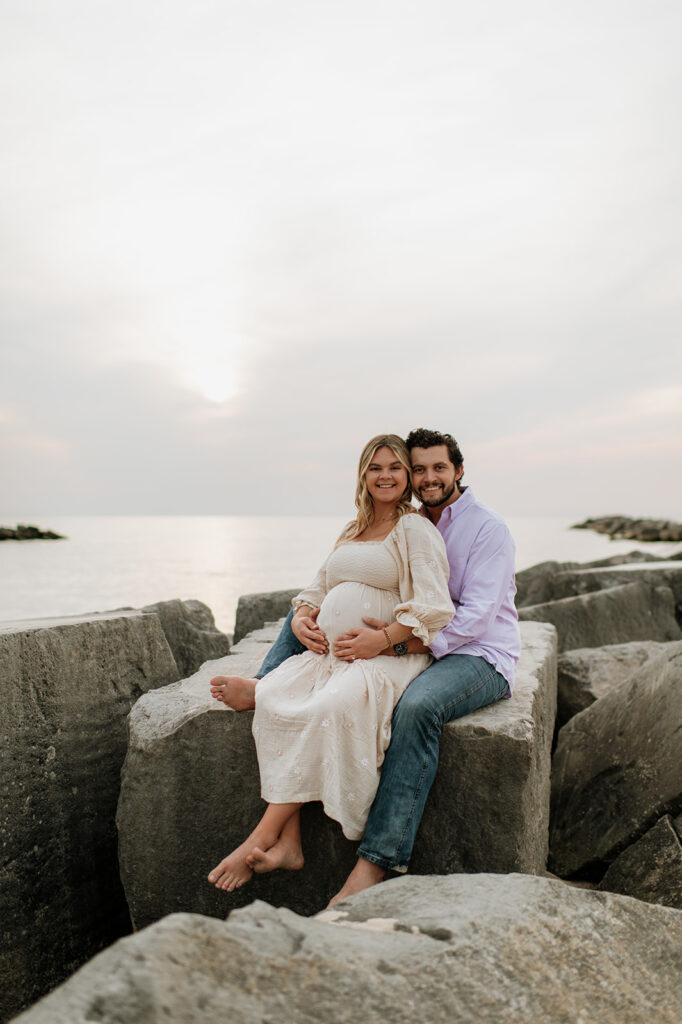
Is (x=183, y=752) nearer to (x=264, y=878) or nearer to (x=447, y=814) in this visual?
(x=264, y=878)

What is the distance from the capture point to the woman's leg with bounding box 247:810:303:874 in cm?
283

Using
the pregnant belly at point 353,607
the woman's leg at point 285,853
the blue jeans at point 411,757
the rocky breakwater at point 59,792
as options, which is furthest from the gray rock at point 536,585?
the woman's leg at point 285,853

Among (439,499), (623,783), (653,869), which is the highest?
(439,499)

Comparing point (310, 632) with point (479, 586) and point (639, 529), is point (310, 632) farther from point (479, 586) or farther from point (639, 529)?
point (639, 529)

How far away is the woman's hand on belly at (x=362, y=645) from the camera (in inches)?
127

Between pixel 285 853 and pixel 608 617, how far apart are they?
4.88 m

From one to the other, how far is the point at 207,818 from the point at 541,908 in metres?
1.80

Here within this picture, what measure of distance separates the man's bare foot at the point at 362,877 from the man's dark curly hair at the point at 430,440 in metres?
1.87

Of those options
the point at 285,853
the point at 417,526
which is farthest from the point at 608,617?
the point at 285,853

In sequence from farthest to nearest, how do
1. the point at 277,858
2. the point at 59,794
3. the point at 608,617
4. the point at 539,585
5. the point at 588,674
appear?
the point at 539,585
the point at 608,617
the point at 588,674
the point at 59,794
the point at 277,858

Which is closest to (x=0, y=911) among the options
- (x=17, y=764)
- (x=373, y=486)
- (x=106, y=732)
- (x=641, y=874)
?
(x=17, y=764)

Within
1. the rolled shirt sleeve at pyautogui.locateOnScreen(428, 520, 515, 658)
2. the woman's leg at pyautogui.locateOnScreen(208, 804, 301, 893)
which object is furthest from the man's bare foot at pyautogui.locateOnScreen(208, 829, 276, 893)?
the rolled shirt sleeve at pyautogui.locateOnScreen(428, 520, 515, 658)

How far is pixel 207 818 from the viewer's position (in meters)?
3.25

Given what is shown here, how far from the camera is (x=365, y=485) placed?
368 cm
